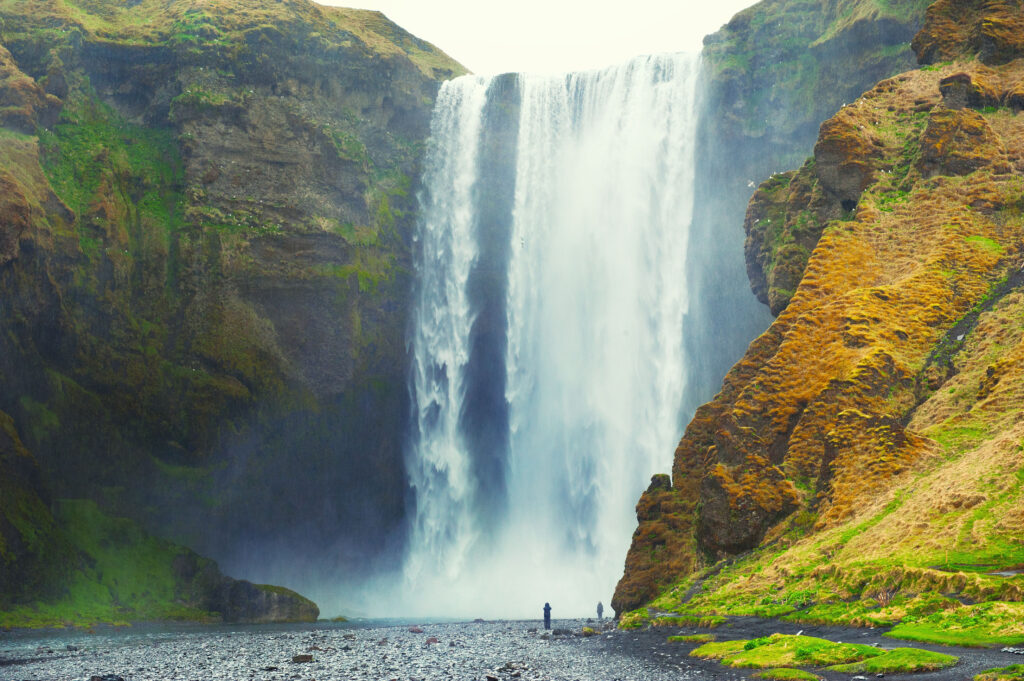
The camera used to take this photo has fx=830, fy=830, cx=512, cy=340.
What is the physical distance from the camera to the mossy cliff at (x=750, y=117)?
62656 millimetres

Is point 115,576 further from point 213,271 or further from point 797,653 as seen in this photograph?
point 797,653

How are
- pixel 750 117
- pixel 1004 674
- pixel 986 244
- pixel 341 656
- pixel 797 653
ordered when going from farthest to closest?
pixel 750 117 < pixel 986 244 < pixel 341 656 < pixel 797 653 < pixel 1004 674

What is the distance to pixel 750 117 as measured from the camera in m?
65.6

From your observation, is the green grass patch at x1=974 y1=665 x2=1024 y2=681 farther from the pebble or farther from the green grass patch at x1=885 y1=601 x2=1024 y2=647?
the pebble

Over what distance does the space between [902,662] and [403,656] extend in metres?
20.3

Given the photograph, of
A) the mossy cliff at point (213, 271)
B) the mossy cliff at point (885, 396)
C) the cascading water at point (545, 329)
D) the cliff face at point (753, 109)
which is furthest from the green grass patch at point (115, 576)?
the cliff face at point (753, 109)

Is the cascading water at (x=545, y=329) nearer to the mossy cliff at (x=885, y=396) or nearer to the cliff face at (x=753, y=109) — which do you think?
the cliff face at (x=753, y=109)

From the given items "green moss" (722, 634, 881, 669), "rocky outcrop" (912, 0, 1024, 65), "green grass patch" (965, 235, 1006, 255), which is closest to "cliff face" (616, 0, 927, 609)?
"rocky outcrop" (912, 0, 1024, 65)

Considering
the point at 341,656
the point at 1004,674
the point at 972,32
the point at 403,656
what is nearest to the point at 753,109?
the point at 972,32

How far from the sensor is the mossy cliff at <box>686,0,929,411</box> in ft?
206

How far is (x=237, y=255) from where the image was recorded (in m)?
66.2

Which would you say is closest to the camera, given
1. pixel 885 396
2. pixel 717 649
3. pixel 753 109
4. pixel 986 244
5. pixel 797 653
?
pixel 797 653

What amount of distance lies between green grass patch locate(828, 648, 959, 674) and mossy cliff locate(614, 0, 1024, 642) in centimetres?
160

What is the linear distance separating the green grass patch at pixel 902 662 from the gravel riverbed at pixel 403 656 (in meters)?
0.33
